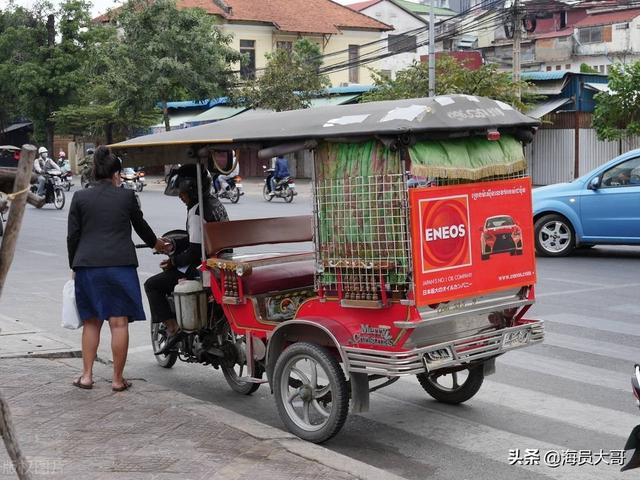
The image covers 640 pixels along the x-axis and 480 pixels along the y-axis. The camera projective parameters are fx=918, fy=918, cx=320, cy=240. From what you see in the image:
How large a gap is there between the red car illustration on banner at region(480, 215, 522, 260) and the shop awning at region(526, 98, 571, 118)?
84.1 feet

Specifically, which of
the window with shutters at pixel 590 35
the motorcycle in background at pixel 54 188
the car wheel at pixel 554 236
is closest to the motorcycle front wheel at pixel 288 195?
the motorcycle in background at pixel 54 188

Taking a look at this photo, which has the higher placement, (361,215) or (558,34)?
(558,34)

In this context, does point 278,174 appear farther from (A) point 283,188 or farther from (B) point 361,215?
(B) point 361,215

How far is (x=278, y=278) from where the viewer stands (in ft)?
20.7

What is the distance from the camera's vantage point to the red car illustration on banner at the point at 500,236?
215 inches

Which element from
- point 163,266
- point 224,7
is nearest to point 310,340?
point 163,266

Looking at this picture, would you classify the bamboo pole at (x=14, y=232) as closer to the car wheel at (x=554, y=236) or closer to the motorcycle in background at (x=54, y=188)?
the car wheel at (x=554, y=236)

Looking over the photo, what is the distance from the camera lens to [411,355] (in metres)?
5.08

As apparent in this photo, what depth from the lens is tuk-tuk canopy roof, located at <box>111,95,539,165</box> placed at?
5008 mm

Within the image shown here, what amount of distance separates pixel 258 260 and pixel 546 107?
26065mm

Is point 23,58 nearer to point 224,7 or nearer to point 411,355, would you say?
point 224,7

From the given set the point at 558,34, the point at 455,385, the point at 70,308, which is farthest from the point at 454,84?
the point at 558,34

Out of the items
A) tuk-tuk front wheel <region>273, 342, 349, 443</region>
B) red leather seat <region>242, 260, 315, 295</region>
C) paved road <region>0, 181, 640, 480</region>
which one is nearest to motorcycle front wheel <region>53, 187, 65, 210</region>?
paved road <region>0, 181, 640, 480</region>

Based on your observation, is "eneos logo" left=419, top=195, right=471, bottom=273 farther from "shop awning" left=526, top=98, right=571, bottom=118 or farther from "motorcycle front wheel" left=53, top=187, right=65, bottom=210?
"shop awning" left=526, top=98, right=571, bottom=118
